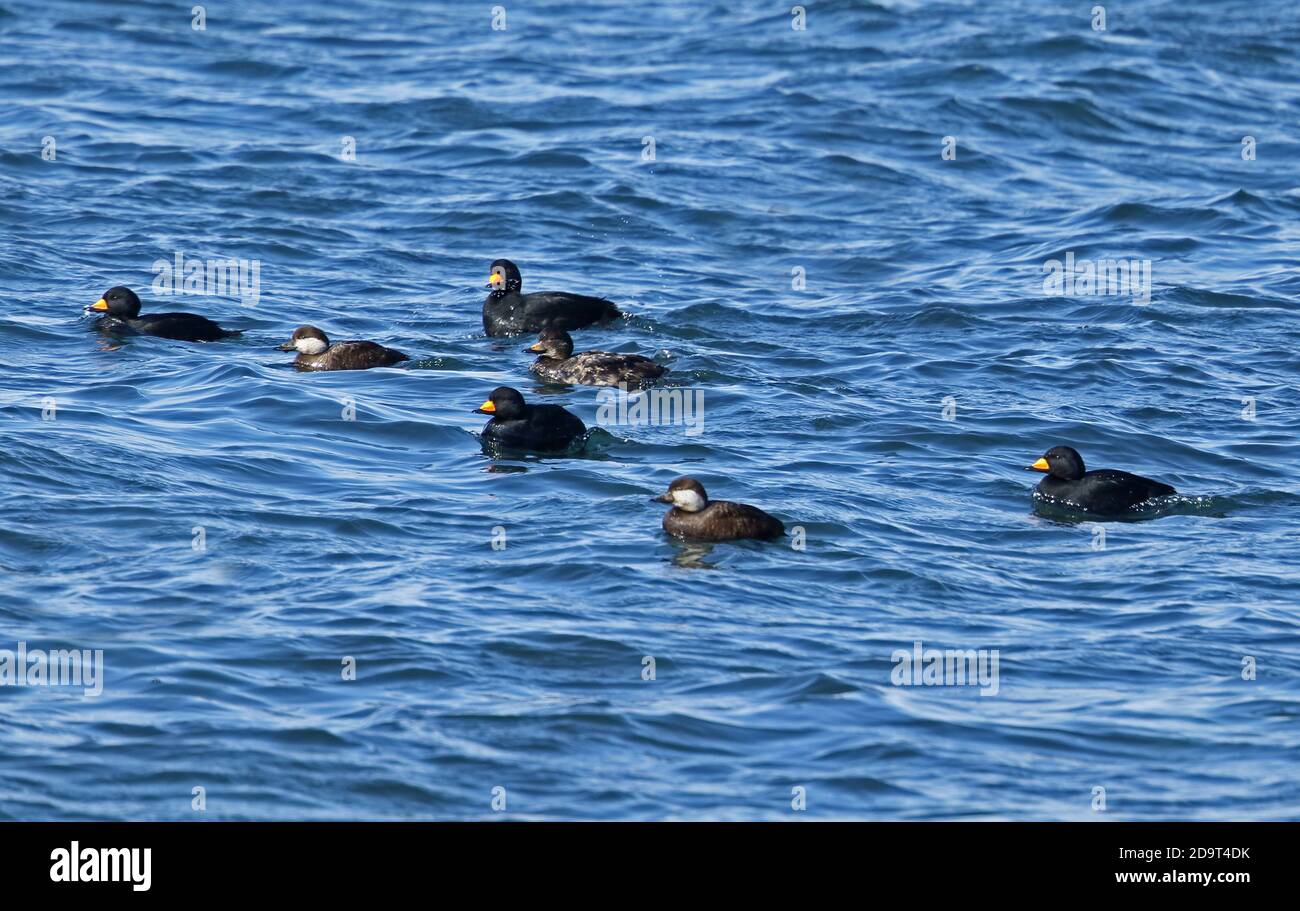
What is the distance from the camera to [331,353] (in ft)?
58.2

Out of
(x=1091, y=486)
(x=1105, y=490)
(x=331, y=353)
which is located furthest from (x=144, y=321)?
(x=1105, y=490)

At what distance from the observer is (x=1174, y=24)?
33.5 m

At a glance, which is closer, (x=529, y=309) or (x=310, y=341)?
(x=310, y=341)

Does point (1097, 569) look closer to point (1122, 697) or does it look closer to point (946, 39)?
point (1122, 697)

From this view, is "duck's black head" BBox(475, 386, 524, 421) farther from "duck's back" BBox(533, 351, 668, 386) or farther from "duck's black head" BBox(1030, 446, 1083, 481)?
"duck's black head" BBox(1030, 446, 1083, 481)

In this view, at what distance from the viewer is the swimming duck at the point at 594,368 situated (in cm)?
1730

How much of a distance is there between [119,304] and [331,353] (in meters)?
2.32

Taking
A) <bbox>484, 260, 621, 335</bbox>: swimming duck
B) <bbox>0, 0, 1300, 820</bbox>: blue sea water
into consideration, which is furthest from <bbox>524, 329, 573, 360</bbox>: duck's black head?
<bbox>484, 260, 621, 335</bbox>: swimming duck

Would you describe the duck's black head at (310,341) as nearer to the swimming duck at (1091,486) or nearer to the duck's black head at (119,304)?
the duck's black head at (119,304)

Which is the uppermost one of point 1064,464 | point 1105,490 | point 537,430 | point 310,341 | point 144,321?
point 144,321

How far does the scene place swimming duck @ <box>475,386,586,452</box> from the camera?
15.5 metres

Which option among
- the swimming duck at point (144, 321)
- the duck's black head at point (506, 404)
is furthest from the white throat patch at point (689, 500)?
the swimming duck at point (144, 321)

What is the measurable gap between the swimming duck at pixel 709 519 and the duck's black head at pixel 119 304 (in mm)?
7281

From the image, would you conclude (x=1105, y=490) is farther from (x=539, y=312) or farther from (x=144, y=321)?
(x=144, y=321)
